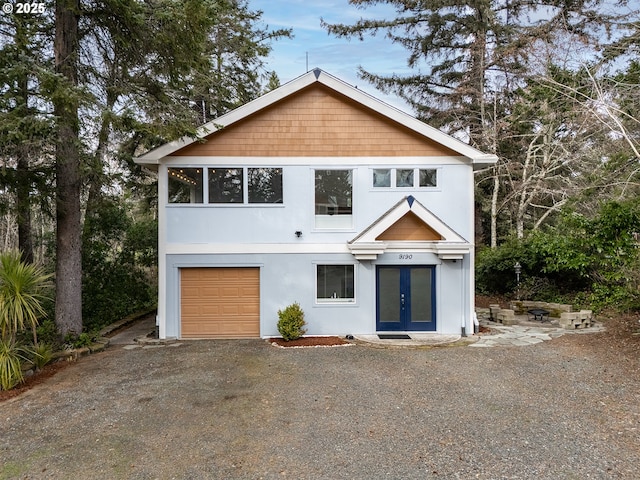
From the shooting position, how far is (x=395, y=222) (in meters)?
10.2

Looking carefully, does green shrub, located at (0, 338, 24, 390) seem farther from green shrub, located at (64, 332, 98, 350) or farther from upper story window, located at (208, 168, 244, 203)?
upper story window, located at (208, 168, 244, 203)

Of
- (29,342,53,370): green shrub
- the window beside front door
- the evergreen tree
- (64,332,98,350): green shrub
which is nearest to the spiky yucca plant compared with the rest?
(29,342,53,370): green shrub

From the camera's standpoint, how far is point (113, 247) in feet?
42.2

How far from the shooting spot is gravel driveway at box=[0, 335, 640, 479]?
4281 millimetres

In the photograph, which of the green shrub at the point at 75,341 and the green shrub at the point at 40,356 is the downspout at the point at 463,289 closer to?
the green shrub at the point at 75,341

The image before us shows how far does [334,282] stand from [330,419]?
5.22 meters

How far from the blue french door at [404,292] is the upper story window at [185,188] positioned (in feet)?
17.8

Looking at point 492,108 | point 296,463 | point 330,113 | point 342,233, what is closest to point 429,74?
point 492,108

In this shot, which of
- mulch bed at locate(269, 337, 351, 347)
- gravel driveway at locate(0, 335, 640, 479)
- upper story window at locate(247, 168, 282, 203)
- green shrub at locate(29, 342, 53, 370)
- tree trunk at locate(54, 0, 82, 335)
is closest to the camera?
gravel driveway at locate(0, 335, 640, 479)

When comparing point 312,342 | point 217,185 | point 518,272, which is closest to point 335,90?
point 217,185

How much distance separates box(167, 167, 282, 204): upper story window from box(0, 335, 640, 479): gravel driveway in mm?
4219

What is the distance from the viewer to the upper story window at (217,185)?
10.3m

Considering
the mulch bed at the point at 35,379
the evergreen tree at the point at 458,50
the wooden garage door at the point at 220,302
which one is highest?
the evergreen tree at the point at 458,50

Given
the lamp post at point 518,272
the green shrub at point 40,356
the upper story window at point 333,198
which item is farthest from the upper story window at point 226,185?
the lamp post at point 518,272
